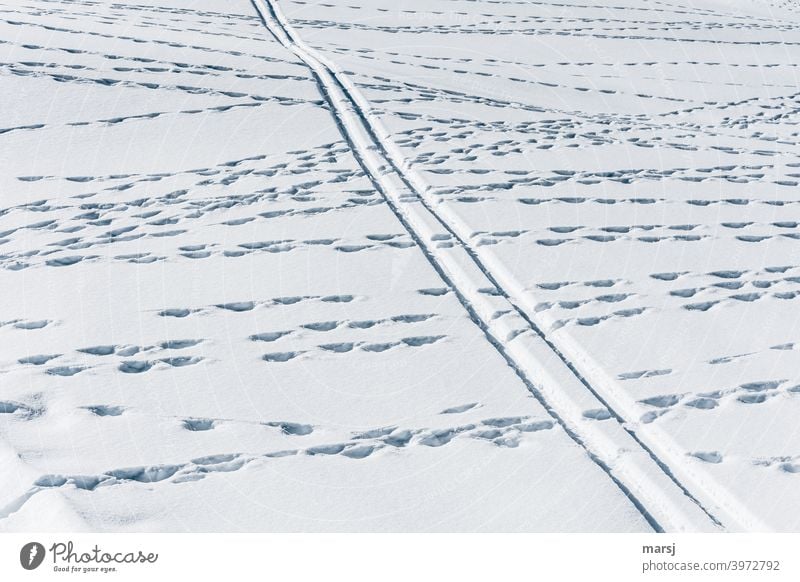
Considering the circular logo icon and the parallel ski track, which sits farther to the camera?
the parallel ski track

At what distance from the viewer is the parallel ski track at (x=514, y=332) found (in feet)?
9.54

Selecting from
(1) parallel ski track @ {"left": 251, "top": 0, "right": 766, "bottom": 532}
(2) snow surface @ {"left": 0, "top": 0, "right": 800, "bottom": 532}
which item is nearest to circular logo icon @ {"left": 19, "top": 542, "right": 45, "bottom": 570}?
(2) snow surface @ {"left": 0, "top": 0, "right": 800, "bottom": 532}

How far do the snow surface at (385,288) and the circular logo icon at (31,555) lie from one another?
0.08m

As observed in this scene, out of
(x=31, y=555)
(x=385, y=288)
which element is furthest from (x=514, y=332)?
(x=31, y=555)

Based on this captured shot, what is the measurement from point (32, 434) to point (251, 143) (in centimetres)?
298

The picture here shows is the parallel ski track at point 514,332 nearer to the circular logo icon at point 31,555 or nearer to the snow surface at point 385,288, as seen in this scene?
the snow surface at point 385,288

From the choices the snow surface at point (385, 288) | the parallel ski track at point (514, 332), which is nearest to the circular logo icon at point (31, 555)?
the snow surface at point (385, 288)

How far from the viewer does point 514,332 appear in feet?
12.7

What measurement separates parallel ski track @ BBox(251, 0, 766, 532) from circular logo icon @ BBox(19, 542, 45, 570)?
69.1 inches

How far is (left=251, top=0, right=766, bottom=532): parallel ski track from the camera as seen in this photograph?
2.91m

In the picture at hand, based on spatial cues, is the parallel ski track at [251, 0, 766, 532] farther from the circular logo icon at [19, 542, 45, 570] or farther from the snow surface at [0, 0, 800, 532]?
the circular logo icon at [19, 542, 45, 570]

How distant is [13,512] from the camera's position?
277cm

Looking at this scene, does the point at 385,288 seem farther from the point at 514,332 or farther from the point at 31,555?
the point at 31,555

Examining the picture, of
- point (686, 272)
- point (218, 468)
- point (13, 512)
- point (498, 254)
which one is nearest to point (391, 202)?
point (498, 254)
